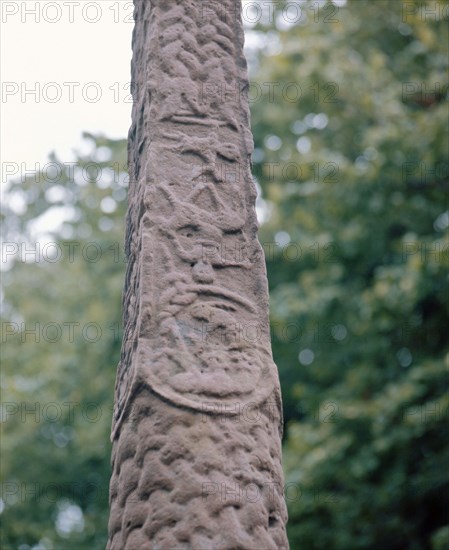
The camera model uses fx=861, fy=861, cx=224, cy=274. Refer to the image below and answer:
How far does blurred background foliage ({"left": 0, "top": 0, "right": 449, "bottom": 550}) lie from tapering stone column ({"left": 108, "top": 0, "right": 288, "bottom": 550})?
16.0ft

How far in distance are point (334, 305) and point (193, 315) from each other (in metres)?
6.79

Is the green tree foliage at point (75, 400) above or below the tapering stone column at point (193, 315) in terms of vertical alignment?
below

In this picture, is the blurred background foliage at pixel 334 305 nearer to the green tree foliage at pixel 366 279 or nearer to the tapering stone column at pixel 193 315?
the green tree foliage at pixel 366 279

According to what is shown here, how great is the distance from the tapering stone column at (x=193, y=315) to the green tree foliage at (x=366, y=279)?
4970 millimetres

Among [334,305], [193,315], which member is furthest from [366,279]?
Result: [193,315]

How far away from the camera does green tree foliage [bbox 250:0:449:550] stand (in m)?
8.45

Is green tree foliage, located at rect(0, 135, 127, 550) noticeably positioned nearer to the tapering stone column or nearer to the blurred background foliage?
the blurred background foliage

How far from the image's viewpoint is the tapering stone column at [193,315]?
7.94 ft

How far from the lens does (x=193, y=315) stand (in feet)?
8.96

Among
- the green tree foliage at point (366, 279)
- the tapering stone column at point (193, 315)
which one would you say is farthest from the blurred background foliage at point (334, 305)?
the tapering stone column at point (193, 315)

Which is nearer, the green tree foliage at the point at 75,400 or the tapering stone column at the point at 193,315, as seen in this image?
the tapering stone column at the point at 193,315

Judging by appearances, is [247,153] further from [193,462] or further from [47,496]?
[47,496]

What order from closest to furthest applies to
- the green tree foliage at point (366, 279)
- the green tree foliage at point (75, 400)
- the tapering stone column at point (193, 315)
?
the tapering stone column at point (193, 315), the green tree foliage at point (366, 279), the green tree foliage at point (75, 400)

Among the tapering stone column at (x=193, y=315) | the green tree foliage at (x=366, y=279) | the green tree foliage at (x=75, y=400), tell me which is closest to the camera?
the tapering stone column at (x=193, y=315)
